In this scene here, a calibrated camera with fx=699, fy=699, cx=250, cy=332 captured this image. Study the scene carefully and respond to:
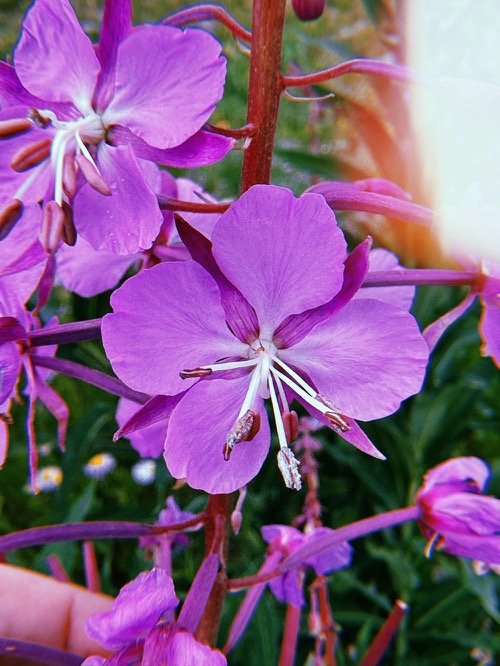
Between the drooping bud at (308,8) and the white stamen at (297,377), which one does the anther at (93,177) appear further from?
the drooping bud at (308,8)

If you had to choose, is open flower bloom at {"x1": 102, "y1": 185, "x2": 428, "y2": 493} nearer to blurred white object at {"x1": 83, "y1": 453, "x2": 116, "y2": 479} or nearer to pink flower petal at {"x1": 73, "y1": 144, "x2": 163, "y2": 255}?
pink flower petal at {"x1": 73, "y1": 144, "x2": 163, "y2": 255}

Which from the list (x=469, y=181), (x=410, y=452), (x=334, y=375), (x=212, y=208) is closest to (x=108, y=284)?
(x=212, y=208)

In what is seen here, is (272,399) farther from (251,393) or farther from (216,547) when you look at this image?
(216,547)

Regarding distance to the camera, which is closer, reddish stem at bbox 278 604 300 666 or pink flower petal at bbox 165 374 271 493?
pink flower petal at bbox 165 374 271 493

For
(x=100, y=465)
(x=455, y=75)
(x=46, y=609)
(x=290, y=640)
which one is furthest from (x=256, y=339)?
(x=455, y=75)

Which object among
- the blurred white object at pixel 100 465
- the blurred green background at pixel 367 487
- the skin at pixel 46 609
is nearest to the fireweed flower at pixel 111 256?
the skin at pixel 46 609

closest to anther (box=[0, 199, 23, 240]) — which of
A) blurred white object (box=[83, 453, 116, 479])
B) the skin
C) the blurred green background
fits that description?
the skin
